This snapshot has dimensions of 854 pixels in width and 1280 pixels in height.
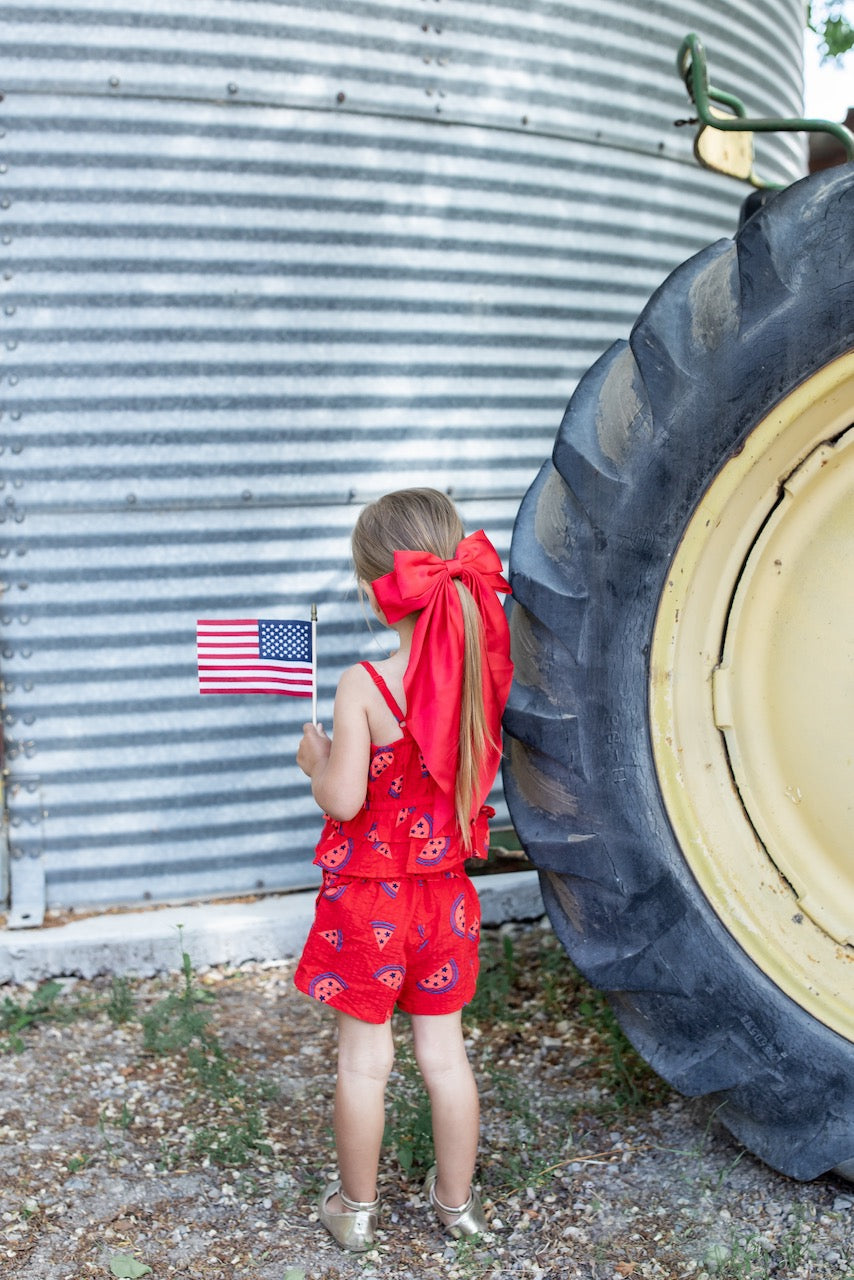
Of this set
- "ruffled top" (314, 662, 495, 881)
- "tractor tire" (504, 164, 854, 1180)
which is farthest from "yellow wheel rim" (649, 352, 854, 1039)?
"ruffled top" (314, 662, 495, 881)

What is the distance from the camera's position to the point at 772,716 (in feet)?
7.30

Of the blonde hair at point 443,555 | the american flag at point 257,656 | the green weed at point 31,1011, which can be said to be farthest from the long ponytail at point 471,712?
the green weed at point 31,1011

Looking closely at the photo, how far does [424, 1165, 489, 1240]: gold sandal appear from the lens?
2316mm

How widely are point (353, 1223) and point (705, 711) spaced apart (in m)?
1.16

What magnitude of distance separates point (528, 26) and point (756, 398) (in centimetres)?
212

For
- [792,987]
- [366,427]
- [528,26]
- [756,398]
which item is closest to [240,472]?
[366,427]

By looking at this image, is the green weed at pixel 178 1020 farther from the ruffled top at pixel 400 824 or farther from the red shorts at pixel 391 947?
the ruffled top at pixel 400 824

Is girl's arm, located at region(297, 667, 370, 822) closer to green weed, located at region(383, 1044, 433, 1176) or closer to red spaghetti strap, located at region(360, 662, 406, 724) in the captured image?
red spaghetti strap, located at region(360, 662, 406, 724)

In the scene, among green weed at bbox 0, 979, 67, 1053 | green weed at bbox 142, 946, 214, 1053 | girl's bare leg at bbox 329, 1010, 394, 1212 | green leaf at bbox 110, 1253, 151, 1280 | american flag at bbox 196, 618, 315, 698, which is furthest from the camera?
green weed at bbox 0, 979, 67, 1053

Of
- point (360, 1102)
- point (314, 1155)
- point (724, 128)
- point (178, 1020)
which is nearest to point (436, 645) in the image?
point (360, 1102)

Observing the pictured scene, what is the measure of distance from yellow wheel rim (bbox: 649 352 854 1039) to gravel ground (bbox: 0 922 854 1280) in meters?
0.45

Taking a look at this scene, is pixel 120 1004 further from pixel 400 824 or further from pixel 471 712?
pixel 471 712

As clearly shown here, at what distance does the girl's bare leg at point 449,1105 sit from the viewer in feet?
7.59

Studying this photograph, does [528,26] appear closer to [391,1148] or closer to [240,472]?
[240,472]
